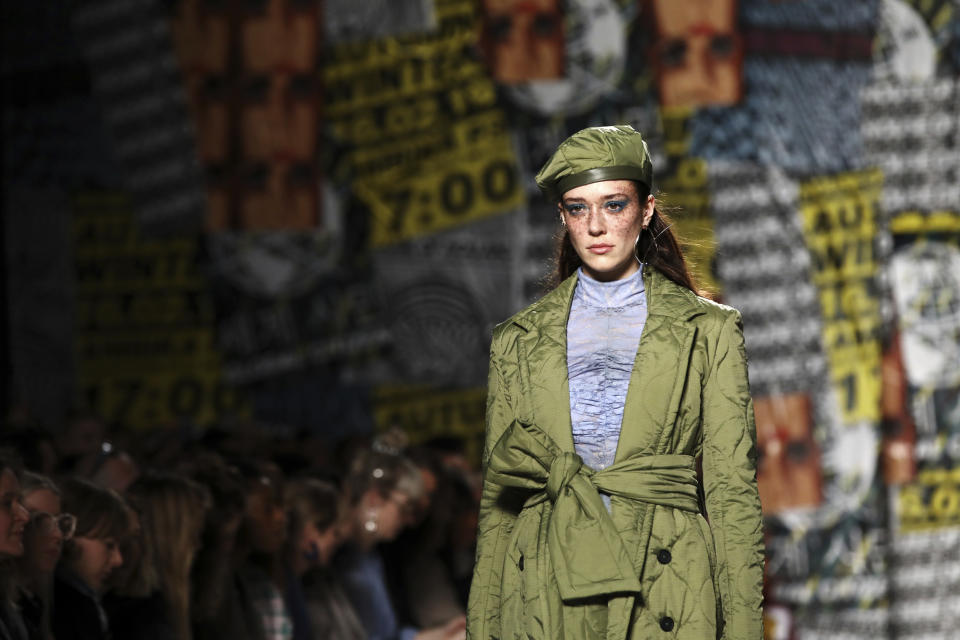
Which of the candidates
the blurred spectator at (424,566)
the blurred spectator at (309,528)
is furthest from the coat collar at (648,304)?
the blurred spectator at (424,566)

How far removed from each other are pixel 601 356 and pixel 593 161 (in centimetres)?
26

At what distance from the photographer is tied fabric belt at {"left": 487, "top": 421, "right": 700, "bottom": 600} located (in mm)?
2006

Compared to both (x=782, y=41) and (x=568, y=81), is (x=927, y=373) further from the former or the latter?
(x=568, y=81)

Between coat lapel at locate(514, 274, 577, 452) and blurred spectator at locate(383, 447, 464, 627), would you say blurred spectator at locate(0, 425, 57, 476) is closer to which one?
blurred spectator at locate(383, 447, 464, 627)

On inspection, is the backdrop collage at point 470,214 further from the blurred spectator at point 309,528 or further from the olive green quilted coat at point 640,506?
the olive green quilted coat at point 640,506

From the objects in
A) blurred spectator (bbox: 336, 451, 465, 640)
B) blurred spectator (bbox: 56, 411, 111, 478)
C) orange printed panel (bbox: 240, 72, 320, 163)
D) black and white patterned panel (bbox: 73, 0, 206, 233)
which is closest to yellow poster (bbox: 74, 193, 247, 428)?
black and white patterned panel (bbox: 73, 0, 206, 233)

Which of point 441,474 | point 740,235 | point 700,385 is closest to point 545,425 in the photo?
point 700,385

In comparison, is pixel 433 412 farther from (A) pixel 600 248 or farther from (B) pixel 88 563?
(A) pixel 600 248

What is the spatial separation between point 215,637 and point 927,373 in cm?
439

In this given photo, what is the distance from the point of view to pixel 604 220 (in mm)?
2098

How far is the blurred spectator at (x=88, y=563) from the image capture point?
2.87 metres

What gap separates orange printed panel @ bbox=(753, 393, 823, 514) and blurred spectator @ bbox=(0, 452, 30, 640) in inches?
178

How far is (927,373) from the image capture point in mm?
6855

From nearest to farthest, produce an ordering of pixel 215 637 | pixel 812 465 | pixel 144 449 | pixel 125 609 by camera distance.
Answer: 1. pixel 125 609
2. pixel 215 637
3. pixel 144 449
4. pixel 812 465
